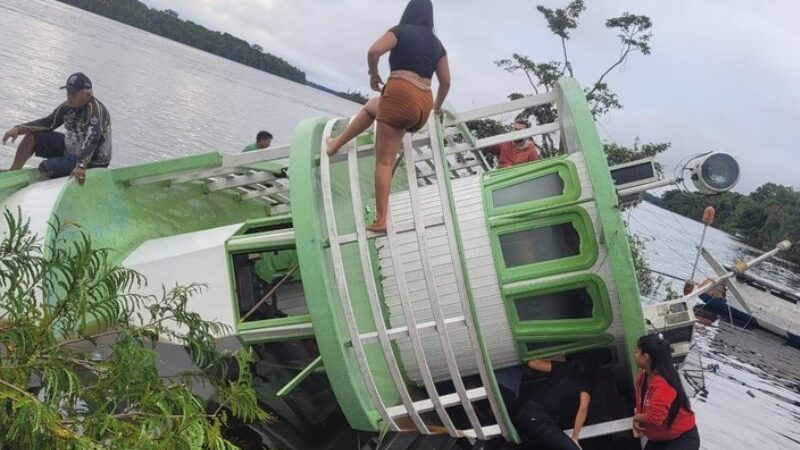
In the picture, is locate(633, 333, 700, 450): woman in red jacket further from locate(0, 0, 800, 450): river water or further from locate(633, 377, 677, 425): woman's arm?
locate(0, 0, 800, 450): river water

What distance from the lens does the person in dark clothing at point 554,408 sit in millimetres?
7473

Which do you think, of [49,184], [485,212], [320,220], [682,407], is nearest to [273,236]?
[320,220]

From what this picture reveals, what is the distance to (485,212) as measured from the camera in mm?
7824

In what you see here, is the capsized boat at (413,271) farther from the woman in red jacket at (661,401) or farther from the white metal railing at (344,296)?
the woman in red jacket at (661,401)

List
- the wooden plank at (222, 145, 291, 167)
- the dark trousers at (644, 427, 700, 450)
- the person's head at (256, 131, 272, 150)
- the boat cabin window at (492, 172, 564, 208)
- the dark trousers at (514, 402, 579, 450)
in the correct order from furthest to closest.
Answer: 1. the person's head at (256, 131, 272, 150)
2. the wooden plank at (222, 145, 291, 167)
3. the boat cabin window at (492, 172, 564, 208)
4. the dark trousers at (514, 402, 579, 450)
5. the dark trousers at (644, 427, 700, 450)

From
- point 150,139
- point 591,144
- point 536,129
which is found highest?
point 150,139

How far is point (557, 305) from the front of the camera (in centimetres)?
753

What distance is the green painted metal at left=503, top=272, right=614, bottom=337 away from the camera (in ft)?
24.0

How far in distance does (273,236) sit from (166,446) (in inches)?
160

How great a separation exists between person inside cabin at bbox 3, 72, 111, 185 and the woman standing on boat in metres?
4.54

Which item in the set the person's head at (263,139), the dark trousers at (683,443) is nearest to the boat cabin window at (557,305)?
the dark trousers at (683,443)

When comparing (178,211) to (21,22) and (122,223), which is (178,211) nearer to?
(122,223)

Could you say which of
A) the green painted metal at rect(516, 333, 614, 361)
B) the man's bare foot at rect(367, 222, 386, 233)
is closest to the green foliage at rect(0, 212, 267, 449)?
the man's bare foot at rect(367, 222, 386, 233)

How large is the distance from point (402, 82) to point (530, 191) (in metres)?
2.32
